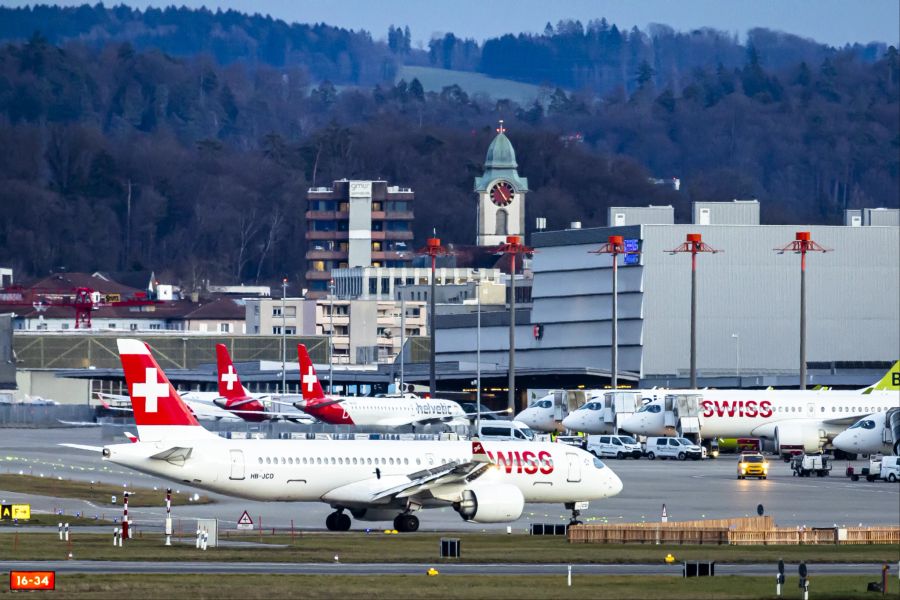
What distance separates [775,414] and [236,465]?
56.3m

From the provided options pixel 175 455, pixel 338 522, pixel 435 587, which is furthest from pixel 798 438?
pixel 435 587

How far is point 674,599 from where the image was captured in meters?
39.6

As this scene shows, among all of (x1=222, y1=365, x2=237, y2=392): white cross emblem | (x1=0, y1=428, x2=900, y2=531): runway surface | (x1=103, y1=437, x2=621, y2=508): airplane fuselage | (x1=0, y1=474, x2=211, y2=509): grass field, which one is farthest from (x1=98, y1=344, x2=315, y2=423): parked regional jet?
(x1=103, y1=437, x2=621, y2=508): airplane fuselage

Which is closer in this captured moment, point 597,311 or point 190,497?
point 190,497

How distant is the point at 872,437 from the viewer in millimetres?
95562

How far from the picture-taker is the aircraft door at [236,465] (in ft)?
183

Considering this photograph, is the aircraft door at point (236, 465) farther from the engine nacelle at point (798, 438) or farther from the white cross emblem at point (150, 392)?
the engine nacelle at point (798, 438)

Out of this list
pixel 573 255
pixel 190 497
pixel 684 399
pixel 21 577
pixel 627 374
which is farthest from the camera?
pixel 573 255

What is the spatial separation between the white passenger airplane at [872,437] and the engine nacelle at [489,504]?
1619 inches

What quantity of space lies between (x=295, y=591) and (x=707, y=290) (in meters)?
129

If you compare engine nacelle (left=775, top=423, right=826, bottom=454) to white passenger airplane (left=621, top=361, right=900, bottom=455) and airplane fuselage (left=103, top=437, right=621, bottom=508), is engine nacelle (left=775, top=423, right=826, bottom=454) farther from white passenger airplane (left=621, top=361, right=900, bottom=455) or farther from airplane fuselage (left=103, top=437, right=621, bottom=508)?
airplane fuselage (left=103, top=437, right=621, bottom=508)

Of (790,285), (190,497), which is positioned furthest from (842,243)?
(190,497)

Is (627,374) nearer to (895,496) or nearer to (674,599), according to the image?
(895,496)

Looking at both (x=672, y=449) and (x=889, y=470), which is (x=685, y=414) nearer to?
(x=672, y=449)
